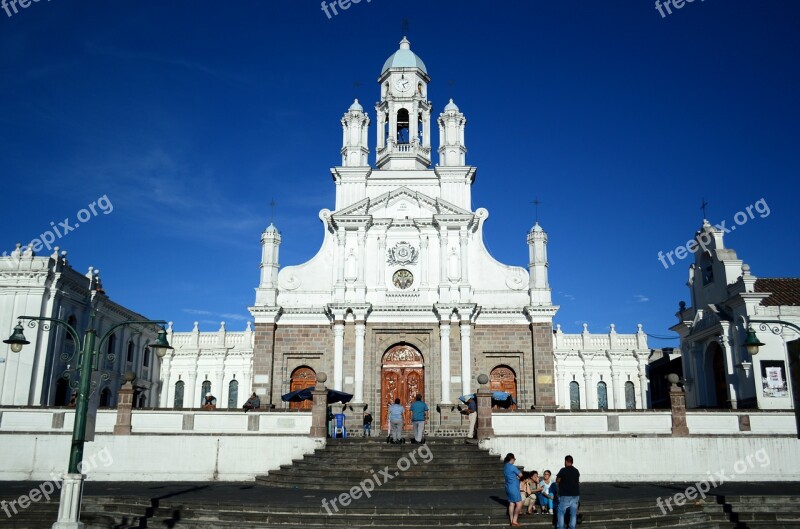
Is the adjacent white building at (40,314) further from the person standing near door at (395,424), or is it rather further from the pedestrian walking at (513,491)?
the pedestrian walking at (513,491)

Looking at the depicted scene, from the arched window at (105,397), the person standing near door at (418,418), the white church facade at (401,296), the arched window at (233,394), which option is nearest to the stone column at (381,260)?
the white church facade at (401,296)

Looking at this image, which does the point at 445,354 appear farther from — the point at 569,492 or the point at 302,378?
the point at 569,492

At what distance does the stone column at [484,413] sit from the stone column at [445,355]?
7313 mm

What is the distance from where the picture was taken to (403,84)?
35625mm

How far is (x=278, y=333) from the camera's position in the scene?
100 feet

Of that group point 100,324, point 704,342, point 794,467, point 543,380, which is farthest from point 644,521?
point 100,324

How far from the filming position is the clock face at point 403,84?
35562 millimetres

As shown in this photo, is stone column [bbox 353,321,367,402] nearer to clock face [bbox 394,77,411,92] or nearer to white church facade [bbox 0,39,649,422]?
white church facade [bbox 0,39,649,422]

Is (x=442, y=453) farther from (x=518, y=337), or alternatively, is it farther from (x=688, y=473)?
(x=518, y=337)

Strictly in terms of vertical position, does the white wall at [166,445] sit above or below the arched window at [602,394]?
below

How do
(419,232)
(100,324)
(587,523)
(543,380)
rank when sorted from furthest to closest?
1. (100,324)
2. (419,232)
3. (543,380)
4. (587,523)

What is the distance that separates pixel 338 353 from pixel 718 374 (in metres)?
16.7

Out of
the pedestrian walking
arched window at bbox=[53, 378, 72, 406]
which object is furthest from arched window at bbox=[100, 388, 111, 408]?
the pedestrian walking

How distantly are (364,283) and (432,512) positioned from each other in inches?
684
